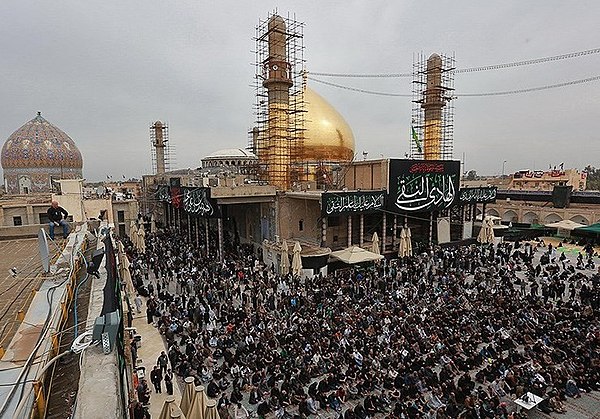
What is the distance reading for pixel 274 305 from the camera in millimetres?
13633

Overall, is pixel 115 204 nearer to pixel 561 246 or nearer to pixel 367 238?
pixel 367 238

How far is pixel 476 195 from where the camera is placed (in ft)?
89.5

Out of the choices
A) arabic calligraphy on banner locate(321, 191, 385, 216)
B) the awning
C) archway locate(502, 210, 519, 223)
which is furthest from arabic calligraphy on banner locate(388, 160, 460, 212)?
archway locate(502, 210, 519, 223)

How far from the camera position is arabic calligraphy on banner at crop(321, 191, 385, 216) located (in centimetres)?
1966

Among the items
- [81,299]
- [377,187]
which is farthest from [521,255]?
[81,299]

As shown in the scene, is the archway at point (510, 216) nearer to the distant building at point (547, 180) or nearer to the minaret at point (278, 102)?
the distant building at point (547, 180)

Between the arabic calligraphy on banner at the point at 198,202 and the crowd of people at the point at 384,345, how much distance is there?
5.88 m

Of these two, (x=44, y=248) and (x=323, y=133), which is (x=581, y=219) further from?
(x=44, y=248)

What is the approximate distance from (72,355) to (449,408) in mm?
6578

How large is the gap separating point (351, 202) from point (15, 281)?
634 inches

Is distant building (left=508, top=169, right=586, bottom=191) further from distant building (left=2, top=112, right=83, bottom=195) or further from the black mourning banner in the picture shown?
distant building (left=2, top=112, right=83, bottom=195)

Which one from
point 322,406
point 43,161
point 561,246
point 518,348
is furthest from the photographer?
point 43,161

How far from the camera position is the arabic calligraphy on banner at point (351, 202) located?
19664mm

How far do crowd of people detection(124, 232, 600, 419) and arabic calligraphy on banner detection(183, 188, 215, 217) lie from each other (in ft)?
19.3
